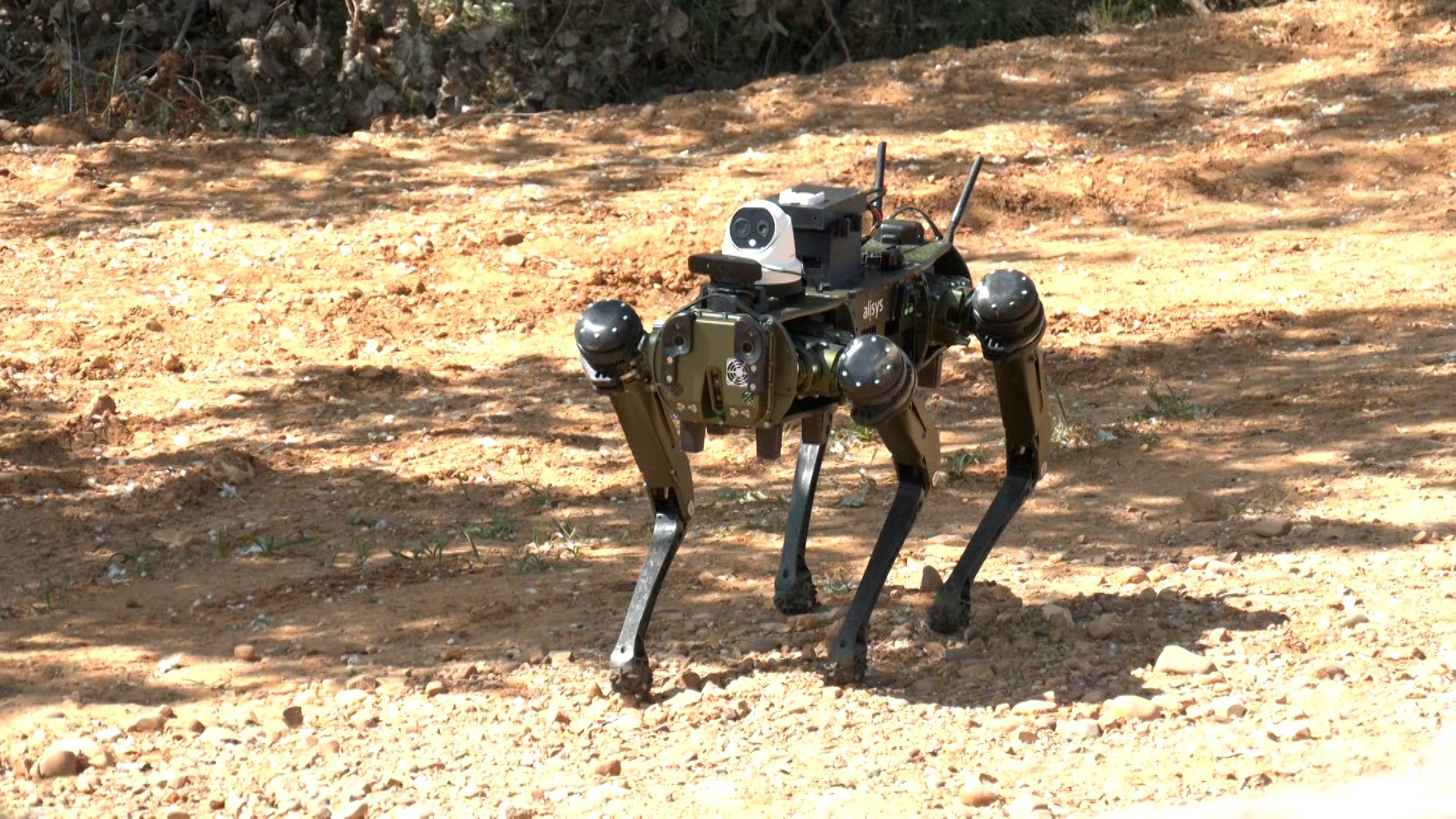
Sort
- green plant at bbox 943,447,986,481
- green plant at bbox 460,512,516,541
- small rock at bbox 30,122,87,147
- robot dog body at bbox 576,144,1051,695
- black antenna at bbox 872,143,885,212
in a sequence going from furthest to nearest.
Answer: small rock at bbox 30,122,87,147 → green plant at bbox 943,447,986,481 → green plant at bbox 460,512,516,541 → black antenna at bbox 872,143,885,212 → robot dog body at bbox 576,144,1051,695

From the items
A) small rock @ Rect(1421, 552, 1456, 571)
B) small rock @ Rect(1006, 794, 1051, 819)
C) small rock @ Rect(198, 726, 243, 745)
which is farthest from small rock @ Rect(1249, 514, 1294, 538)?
small rock @ Rect(198, 726, 243, 745)

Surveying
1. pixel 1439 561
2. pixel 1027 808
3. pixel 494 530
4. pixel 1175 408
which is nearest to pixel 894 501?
pixel 1027 808

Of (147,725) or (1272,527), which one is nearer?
(147,725)

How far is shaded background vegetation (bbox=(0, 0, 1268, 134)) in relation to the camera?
11.2m

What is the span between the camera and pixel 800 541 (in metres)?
4.61

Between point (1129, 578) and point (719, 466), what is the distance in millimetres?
1890

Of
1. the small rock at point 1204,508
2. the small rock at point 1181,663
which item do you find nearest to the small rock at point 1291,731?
the small rock at point 1181,663

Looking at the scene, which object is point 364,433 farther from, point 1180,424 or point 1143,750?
point 1143,750

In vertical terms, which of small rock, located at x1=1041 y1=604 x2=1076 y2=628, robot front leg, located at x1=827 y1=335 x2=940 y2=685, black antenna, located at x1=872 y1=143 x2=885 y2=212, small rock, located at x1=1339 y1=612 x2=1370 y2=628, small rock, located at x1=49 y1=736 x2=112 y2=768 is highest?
black antenna, located at x1=872 y1=143 x2=885 y2=212

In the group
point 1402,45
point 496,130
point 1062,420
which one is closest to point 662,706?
point 1062,420

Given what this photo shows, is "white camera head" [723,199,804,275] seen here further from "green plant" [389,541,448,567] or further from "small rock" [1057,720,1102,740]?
"green plant" [389,541,448,567]

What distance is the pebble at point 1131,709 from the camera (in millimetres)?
3873

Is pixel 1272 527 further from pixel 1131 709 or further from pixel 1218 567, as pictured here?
pixel 1131 709

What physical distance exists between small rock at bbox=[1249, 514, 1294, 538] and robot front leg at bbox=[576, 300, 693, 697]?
6.03 feet
